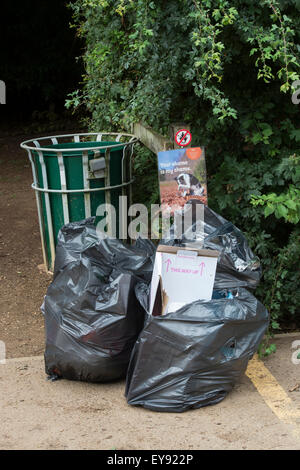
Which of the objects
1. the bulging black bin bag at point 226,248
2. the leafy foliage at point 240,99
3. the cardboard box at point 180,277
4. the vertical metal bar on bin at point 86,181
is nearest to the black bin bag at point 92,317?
the cardboard box at point 180,277

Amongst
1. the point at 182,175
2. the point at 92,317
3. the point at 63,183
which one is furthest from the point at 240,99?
the point at 92,317

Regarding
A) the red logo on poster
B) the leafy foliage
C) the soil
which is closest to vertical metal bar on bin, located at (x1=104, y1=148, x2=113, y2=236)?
the leafy foliage

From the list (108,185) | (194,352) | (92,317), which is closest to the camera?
(194,352)

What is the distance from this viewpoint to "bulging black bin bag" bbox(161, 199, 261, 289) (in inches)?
123

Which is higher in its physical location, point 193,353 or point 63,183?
point 63,183

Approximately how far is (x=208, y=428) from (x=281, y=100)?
2.10 metres

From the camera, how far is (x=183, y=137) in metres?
3.72

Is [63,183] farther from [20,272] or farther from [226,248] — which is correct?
[226,248]

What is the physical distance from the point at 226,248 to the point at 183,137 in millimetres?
909

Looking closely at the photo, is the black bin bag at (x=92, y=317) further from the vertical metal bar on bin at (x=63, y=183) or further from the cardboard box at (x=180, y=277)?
the vertical metal bar on bin at (x=63, y=183)

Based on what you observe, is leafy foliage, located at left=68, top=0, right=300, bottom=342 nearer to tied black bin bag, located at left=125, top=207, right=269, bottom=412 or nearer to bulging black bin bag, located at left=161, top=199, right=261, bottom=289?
bulging black bin bag, located at left=161, top=199, right=261, bottom=289

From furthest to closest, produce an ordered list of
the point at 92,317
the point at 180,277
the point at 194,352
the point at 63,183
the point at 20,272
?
the point at 20,272 → the point at 63,183 → the point at 180,277 → the point at 92,317 → the point at 194,352

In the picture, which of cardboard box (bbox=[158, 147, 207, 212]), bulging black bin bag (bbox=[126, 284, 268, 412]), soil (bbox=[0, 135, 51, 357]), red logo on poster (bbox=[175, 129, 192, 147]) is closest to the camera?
bulging black bin bag (bbox=[126, 284, 268, 412])

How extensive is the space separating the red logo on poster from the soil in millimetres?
1602
